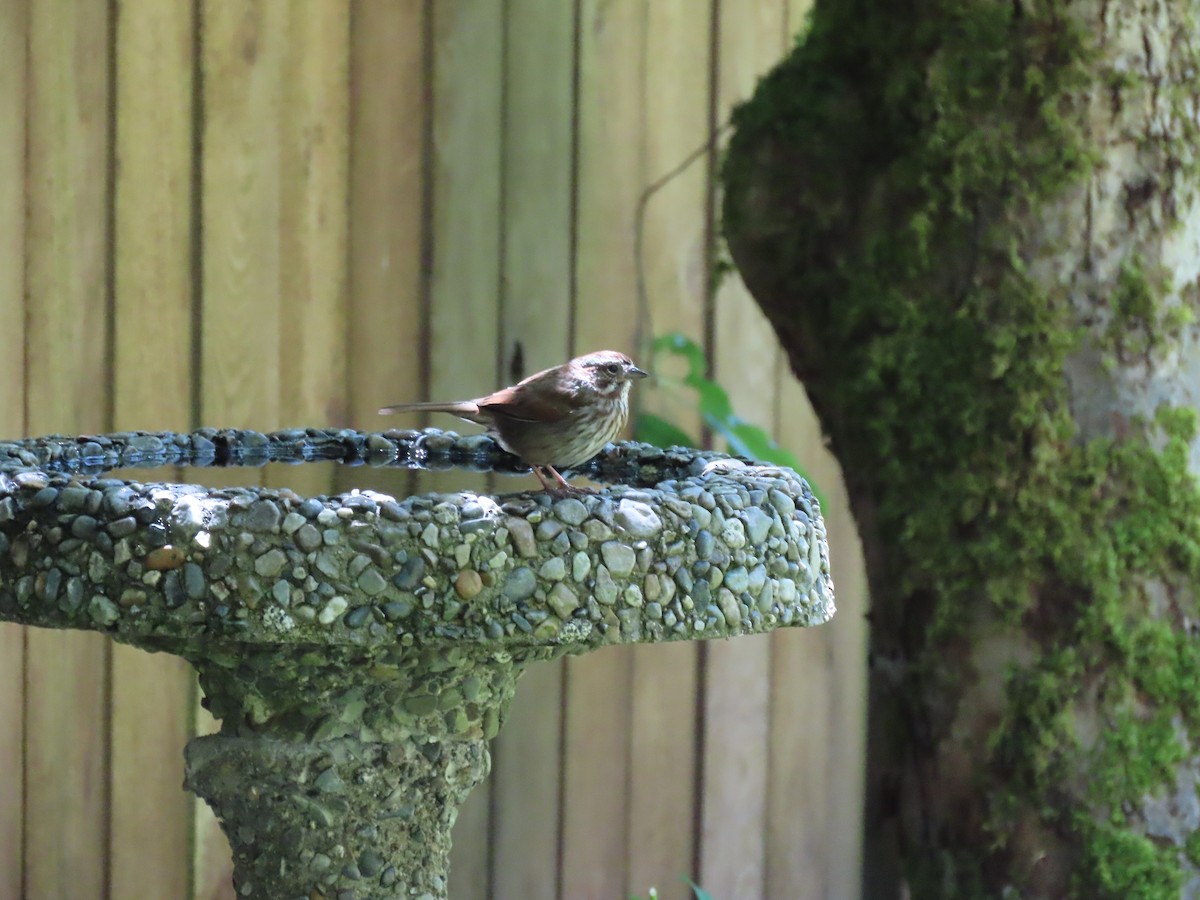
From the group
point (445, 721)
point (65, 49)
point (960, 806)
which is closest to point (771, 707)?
point (960, 806)

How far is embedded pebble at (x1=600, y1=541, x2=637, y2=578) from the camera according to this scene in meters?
1.39

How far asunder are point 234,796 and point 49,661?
122 cm

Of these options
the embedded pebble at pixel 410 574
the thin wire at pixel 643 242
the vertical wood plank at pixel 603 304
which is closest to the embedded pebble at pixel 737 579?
the embedded pebble at pixel 410 574

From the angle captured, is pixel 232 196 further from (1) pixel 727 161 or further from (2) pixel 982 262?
(2) pixel 982 262

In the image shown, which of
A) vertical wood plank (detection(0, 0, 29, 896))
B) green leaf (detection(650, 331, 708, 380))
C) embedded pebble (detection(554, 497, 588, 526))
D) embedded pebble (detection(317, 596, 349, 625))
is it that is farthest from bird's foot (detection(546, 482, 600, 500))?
green leaf (detection(650, 331, 708, 380))

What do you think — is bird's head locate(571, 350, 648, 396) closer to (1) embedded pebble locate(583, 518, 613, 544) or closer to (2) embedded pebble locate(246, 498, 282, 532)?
(1) embedded pebble locate(583, 518, 613, 544)

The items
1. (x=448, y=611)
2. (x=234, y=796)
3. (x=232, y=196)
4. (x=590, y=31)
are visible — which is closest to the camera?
(x=448, y=611)

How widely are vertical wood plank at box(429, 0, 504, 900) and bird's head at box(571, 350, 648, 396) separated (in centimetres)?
110

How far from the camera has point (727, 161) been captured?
113 inches

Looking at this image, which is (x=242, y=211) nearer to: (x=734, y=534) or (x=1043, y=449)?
(x=1043, y=449)

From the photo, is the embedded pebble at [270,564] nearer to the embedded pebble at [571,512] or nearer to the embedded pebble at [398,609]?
the embedded pebble at [398,609]

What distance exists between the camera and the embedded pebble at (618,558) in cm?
139

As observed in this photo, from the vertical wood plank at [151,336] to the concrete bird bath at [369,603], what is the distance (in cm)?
103

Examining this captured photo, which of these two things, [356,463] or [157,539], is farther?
[356,463]
